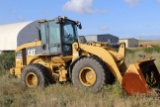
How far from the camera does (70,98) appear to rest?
8289mm

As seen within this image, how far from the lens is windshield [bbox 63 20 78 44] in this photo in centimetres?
1074

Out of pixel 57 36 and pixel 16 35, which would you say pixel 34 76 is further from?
pixel 16 35

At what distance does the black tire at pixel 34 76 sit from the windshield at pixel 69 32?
129 centimetres

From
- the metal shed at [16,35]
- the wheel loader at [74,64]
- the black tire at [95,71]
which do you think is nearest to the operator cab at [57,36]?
the wheel loader at [74,64]

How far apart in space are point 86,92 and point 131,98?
1544 mm

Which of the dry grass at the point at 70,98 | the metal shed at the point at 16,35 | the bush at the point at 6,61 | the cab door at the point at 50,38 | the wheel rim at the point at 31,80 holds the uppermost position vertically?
the metal shed at the point at 16,35

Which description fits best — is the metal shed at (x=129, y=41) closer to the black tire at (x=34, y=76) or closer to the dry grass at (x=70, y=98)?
the black tire at (x=34, y=76)

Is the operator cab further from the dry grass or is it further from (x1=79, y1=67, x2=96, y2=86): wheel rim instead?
(x1=79, y1=67, x2=96, y2=86): wheel rim

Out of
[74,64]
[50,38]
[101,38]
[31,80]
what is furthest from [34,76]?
[101,38]

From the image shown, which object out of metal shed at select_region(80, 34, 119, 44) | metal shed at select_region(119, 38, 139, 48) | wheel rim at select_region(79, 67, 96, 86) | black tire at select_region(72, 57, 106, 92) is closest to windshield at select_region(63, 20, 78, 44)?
black tire at select_region(72, 57, 106, 92)

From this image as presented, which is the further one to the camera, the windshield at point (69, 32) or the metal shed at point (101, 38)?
the metal shed at point (101, 38)

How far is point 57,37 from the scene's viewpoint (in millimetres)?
10664

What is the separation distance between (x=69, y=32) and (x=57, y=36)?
55 cm

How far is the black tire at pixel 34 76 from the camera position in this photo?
1059 centimetres
